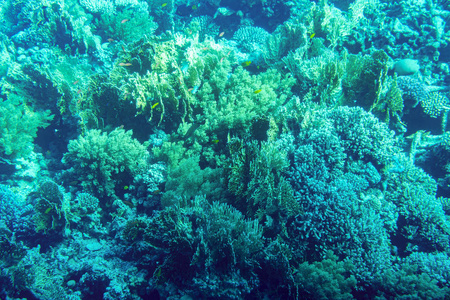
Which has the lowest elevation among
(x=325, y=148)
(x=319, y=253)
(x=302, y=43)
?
(x=319, y=253)

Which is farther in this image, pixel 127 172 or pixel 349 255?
pixel 127 172

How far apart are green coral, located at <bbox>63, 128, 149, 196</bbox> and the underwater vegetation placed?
30 millimetres

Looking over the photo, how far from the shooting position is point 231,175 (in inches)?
142

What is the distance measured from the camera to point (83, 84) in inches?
241

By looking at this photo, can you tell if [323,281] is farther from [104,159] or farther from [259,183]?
[104,159]

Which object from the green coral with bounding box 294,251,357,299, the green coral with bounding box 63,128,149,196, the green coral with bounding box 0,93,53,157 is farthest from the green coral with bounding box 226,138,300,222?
the green coral with bounding box 0,93,53,157

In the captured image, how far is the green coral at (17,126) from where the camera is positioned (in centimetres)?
521

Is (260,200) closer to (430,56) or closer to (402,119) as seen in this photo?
(402,119)

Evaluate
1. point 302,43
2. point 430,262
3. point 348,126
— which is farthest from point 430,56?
point 430,262

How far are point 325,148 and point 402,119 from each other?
11.2 feet

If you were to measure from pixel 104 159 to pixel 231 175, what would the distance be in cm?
278

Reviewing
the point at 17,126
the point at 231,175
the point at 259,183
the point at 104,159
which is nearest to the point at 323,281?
the point at 259,183

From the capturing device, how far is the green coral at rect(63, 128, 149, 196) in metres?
4.55

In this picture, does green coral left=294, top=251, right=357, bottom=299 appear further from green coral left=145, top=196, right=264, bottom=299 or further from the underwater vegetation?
green coral left=145, top=196, right=264, bottom=299
